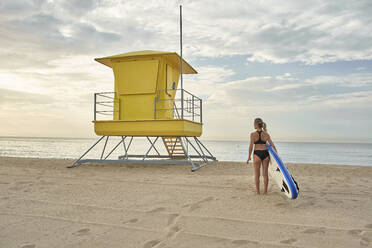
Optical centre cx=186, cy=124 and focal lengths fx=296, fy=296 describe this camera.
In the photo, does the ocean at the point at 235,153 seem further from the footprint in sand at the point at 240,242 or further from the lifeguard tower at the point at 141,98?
the footprint in sand at the point at 240,242

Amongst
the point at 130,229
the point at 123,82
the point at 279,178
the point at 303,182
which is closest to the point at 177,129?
the point at 123,82

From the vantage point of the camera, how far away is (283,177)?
5.41 metres

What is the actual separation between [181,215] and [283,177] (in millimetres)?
2108

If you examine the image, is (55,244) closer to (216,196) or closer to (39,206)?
(39,206)

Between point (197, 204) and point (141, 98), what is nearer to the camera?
point (197, 204)

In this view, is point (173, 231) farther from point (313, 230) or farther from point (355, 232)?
point (355, 232)

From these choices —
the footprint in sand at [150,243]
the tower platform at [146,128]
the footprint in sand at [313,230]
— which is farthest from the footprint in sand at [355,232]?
the tower platform at [146,128]

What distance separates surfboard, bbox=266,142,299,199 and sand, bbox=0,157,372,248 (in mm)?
231

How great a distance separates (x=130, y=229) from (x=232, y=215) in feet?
5.12

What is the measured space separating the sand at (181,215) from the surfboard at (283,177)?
0.76 ft

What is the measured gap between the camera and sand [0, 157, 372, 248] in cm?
349

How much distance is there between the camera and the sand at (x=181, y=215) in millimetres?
3494

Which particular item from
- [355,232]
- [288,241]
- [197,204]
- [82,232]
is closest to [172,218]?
[197,204]

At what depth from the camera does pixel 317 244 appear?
11.0 ft
